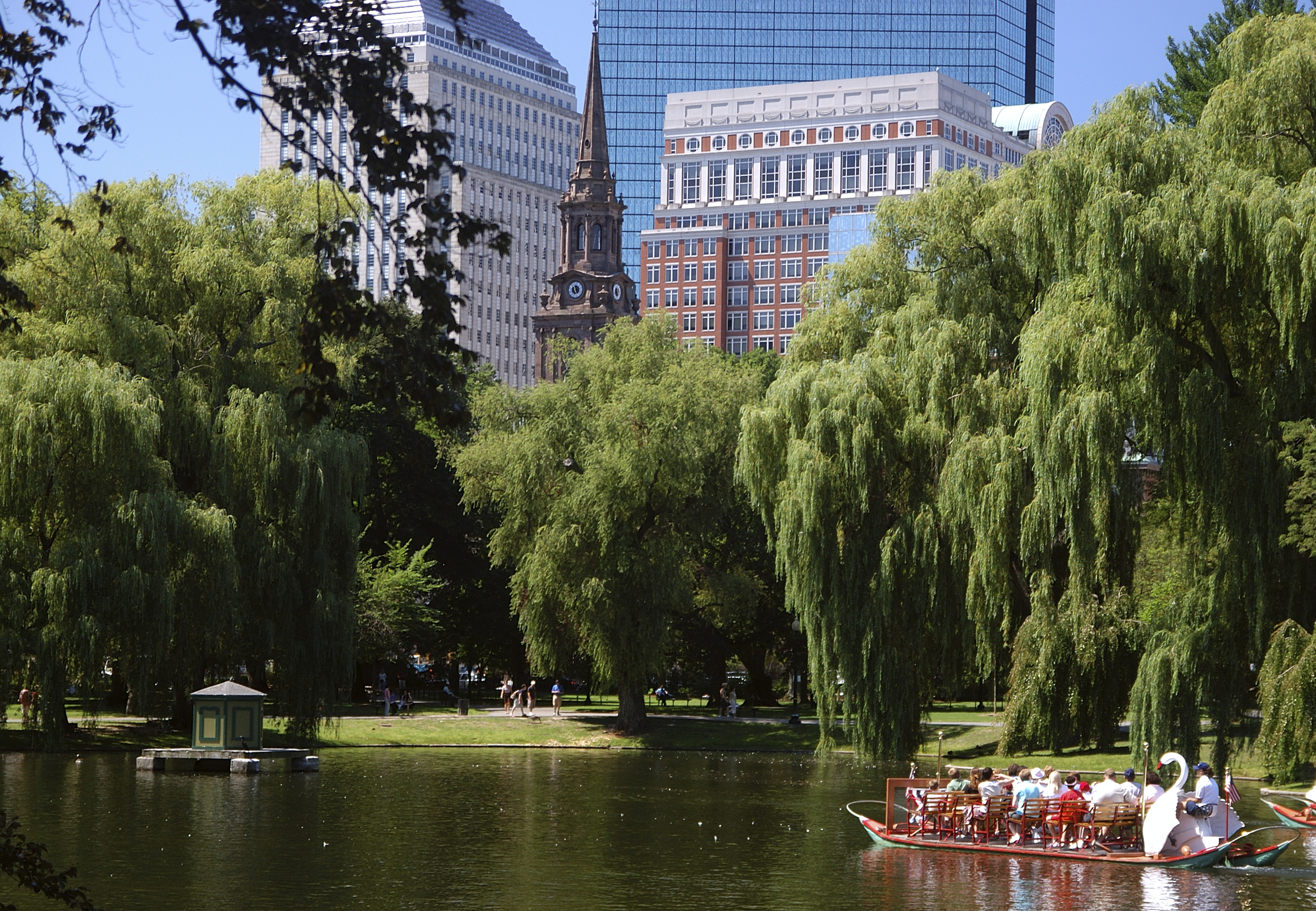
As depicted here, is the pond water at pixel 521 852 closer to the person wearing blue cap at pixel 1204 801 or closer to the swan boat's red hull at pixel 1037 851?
the swan boat's red hull at pixel 1037 851

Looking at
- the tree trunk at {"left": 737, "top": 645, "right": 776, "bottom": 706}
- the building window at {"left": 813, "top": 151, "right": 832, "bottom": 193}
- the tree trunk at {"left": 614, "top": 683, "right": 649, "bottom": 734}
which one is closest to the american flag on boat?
the tree trunk at {"left": 614, "top": 683, "right": 649, "bottom": 734}

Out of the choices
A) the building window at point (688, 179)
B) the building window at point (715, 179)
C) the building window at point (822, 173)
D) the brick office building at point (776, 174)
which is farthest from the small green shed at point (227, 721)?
the building window at point (688, 179)

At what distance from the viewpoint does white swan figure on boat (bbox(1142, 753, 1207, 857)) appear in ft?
78.1

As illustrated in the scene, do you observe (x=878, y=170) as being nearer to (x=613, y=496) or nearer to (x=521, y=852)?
(x=613, y=496)

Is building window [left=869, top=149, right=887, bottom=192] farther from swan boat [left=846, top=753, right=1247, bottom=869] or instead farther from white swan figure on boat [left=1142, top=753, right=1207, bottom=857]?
white swan figure on boat [left=1142, top=753, right=1207, bottom=857]

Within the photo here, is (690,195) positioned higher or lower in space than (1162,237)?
higher

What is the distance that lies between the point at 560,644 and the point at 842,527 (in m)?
17.9

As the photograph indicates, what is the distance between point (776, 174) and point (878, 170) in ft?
40.2

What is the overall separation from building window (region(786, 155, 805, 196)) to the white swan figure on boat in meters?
162

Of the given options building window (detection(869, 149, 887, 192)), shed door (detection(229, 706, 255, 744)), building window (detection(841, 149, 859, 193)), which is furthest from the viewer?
building window (detection(841, 149, 859, 193))

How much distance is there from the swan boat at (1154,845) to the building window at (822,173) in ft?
524

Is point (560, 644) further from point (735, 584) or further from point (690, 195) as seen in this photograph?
point (690, 195)

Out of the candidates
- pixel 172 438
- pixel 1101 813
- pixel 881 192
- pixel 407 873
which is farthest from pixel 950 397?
pixel 881 192

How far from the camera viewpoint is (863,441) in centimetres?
3562
